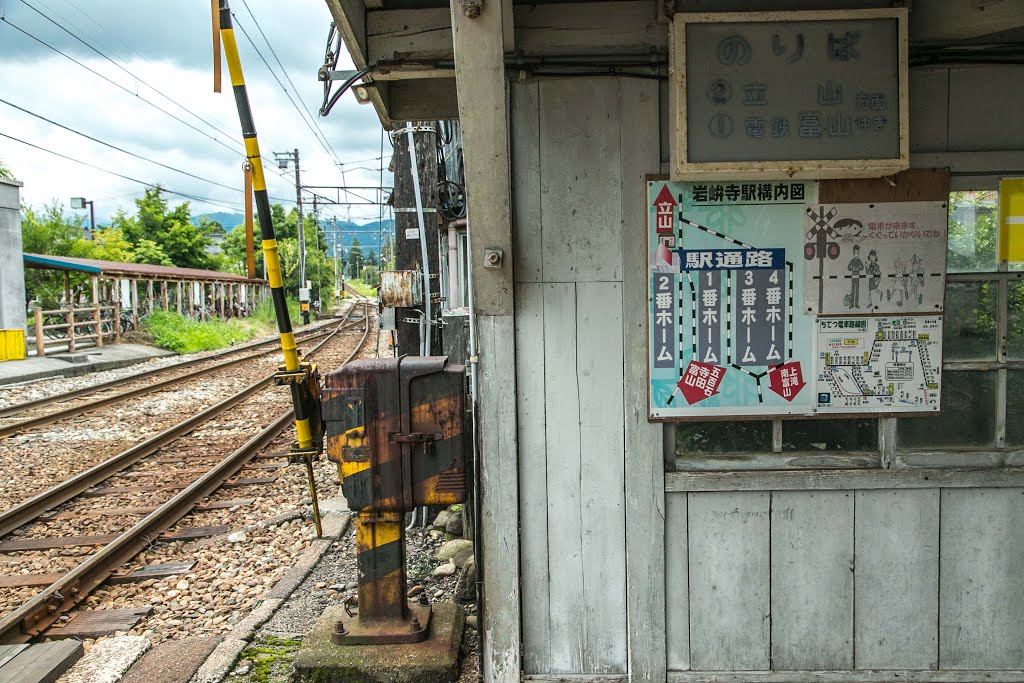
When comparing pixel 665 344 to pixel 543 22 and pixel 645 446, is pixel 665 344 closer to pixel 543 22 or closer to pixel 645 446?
pixel 645 446

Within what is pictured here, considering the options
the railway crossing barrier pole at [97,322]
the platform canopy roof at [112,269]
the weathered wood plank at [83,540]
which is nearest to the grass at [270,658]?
the weathered wood plank at [83,540]

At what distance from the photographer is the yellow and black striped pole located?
2855mm

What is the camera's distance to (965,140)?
2.92 metres

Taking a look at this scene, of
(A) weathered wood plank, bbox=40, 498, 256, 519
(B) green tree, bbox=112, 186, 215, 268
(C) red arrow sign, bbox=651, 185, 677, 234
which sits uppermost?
(B) green tree, bbox=112, 186, 215, 268

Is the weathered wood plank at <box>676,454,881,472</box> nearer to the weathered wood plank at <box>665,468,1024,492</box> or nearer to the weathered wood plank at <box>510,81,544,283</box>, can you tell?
the weathered wood plank at <box>665,468,1024,492</box>

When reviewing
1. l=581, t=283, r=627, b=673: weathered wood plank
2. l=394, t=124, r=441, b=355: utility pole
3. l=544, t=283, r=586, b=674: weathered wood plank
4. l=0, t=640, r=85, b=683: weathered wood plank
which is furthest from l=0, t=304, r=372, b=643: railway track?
l=581, t=283, r=627, b=673: weathered wood plank

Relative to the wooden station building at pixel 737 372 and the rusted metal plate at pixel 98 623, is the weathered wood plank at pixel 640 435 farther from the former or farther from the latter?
the rusted metal plate at pixel 98 623

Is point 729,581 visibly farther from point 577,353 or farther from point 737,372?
point 577,353

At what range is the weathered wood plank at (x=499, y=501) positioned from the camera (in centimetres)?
296

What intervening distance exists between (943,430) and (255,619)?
12.1 feet

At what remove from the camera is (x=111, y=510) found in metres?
6.46

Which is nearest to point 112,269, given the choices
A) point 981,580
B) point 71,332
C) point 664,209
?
point 71,332

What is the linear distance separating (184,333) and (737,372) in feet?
82.6

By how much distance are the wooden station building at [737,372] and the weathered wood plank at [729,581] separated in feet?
0.04
